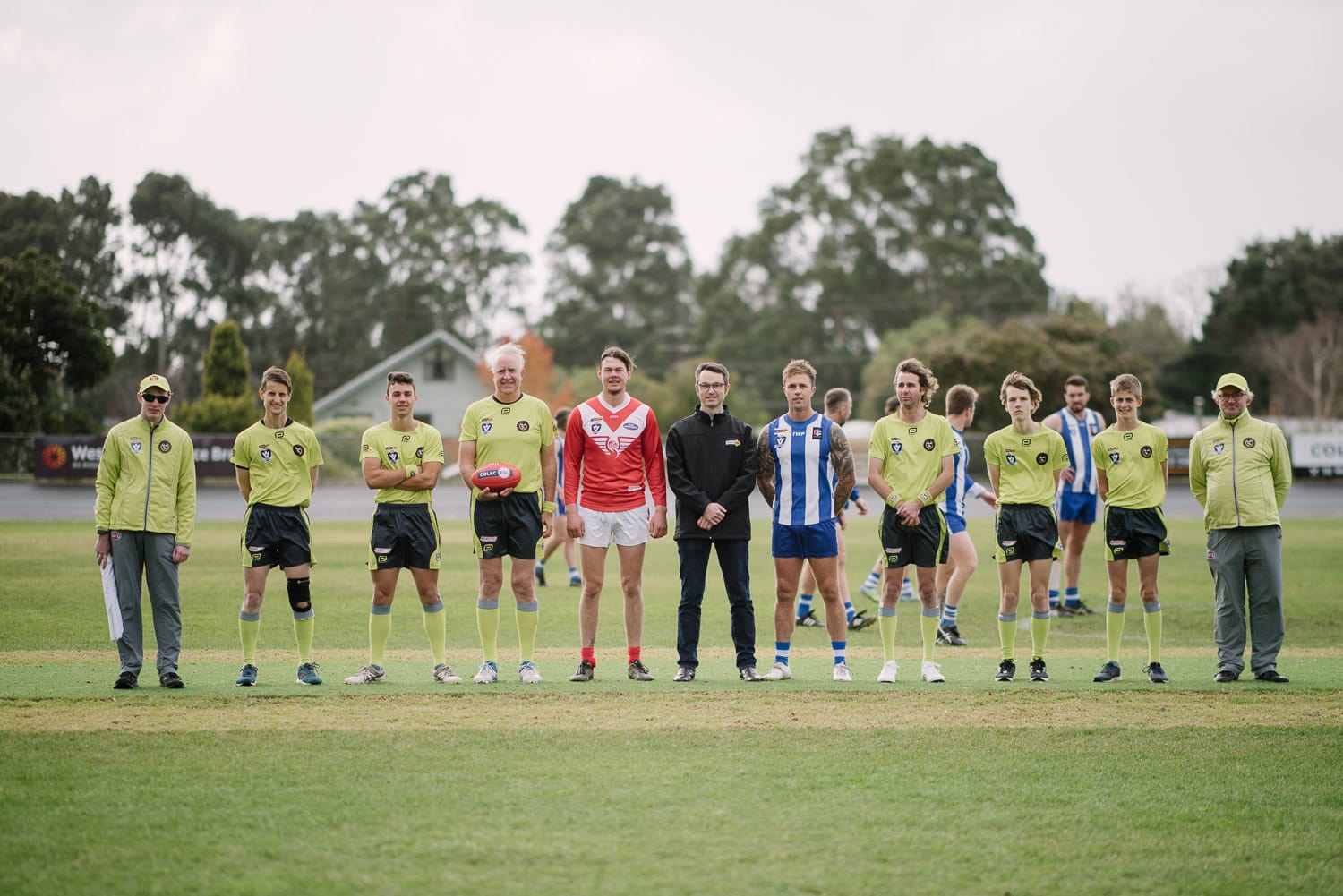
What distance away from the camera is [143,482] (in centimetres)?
880

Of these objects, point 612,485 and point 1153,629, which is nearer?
point 612,485

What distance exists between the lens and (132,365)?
73250 mm

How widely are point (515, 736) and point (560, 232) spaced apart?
261 ft

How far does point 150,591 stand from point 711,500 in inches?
163

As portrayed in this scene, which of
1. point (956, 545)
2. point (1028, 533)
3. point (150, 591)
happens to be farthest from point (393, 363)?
point (1028, 533)

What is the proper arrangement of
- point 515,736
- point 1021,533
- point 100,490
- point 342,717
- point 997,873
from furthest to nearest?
point 1021,533
point 100,490
point 342,717
point 515,736
point 997,873

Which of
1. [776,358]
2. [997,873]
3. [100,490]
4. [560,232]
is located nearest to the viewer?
[997,873]

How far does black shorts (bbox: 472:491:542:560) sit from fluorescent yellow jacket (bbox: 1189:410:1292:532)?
5206 mm

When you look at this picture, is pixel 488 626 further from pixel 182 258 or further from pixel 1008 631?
pixel 182 258

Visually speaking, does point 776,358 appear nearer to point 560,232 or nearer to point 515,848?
point 560,232

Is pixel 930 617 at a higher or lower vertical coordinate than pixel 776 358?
lower

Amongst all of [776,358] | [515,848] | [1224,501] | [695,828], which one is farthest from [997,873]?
[776,358]

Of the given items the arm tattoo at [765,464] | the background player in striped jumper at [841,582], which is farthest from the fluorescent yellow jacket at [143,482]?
the background player in striped jumper at [841,582]

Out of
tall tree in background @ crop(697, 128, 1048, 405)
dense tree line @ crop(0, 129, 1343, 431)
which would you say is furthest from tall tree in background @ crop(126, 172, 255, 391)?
tall tree in background @ crop(697, 128, 1048, 405)
